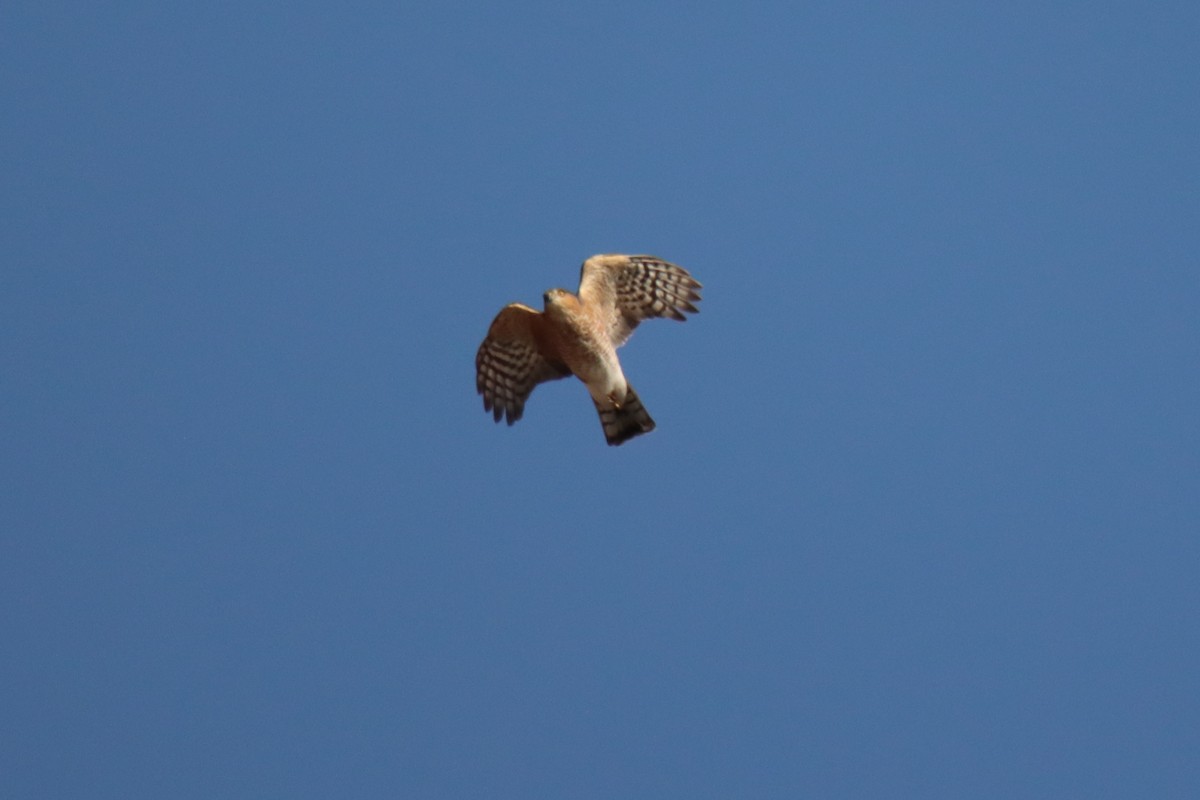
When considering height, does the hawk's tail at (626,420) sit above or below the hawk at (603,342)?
below

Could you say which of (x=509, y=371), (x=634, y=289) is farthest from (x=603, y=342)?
(x=509, y=371)

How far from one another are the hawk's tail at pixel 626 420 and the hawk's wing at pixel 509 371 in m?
0.35

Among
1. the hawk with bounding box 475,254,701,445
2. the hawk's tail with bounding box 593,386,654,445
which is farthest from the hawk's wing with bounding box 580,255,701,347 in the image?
the hawk's tail with bounding box 593,386,654,445

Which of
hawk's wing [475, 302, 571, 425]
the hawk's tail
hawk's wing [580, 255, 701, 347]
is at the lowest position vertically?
the hawk's tail

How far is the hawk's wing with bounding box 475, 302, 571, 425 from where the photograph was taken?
9.81 meters

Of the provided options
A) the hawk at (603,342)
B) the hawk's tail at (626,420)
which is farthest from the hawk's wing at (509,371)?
the hawk's tail at (626,420)

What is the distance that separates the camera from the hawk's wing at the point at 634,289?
9828 mm

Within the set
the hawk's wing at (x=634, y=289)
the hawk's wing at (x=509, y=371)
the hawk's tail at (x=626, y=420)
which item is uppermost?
the hawk's wing at (x=634, y=289)

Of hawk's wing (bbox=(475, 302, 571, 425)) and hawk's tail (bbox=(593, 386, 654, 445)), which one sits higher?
hawk's wing (bbox=(475, 302, 571, 425))

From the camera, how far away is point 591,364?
376 inches

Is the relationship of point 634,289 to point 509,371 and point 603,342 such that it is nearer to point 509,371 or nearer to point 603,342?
point 603,342

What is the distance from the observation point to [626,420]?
983cm

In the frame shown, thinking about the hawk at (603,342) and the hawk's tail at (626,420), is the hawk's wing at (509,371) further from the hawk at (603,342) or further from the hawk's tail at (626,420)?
the hawk's tail at (626,420)

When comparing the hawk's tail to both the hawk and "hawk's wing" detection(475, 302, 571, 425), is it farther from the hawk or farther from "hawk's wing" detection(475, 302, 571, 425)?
"hawk's wing" detection(475, 302, 571, 425)
